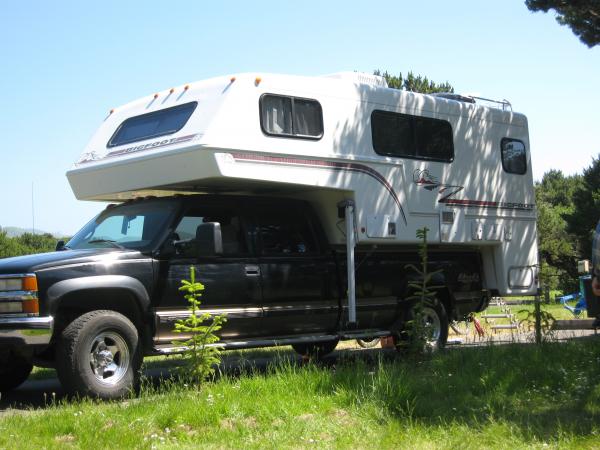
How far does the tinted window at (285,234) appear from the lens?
29.5ft

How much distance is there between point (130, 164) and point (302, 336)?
2790 mm

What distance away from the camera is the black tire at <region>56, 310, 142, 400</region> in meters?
7.03

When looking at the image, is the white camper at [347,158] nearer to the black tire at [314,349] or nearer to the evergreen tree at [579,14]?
the evergreen tree at [579,14]

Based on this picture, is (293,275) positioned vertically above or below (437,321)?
Result: above

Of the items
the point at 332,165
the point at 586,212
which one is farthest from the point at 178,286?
the point at 586,212

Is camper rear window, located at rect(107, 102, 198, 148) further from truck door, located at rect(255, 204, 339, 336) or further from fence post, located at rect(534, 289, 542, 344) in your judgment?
fence post, located at rect(534, 289, 542, 344)

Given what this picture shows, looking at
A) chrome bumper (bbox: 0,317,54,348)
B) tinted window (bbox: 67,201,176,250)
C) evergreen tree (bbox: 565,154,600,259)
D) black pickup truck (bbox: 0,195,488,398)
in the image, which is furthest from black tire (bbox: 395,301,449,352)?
evergreen tree (bbox: 565,154,600,259)

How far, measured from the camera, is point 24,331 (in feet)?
22.5

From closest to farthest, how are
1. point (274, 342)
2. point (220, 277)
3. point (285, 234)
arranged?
point (220, 277) → point (274, 342) → point (285, 234)

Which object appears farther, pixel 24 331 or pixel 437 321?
pixel 437 321

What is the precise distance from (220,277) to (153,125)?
2075 mm

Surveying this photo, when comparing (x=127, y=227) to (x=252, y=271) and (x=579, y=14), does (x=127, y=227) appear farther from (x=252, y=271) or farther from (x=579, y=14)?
(x=579, y=14)

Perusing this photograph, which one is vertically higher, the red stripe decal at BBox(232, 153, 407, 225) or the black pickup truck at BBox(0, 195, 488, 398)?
the red stripe decal at BBox(232, 153, 407, 225)

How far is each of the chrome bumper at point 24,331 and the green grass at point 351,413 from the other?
65 centimetres
